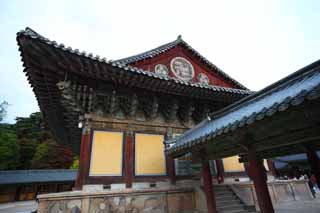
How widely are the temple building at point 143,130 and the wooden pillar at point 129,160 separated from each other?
4 centimetres

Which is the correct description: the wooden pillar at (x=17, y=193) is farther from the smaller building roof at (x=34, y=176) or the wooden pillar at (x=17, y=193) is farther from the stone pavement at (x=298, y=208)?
the stone pavement at (x=298, y=208)

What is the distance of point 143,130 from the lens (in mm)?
7789

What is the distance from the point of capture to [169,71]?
9.95 meters

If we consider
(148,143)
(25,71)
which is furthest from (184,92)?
(25,71)

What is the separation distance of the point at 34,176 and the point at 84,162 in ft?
99.3

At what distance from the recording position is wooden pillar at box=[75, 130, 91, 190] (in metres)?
6.18

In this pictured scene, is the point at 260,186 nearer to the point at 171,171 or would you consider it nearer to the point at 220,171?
the point at 171,171

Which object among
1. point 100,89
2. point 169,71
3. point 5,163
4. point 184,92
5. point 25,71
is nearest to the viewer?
point 25,71

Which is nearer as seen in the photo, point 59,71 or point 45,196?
point 45,196

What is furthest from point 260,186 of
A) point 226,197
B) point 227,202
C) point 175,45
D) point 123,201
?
point 175,45

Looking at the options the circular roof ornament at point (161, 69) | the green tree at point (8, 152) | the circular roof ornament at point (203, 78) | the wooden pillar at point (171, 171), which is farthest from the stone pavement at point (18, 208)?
the circular roof ornament at point (203, 78)

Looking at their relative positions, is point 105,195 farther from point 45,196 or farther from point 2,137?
point 2,137

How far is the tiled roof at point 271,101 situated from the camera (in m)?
2.45

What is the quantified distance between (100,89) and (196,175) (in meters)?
5.42
